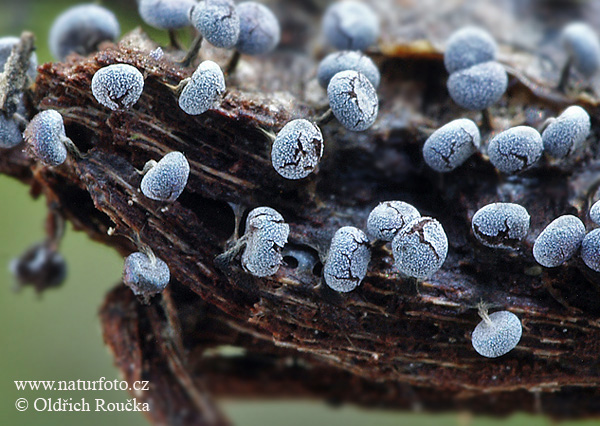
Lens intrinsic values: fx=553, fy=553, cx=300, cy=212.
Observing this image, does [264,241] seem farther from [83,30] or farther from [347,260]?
[83,30]

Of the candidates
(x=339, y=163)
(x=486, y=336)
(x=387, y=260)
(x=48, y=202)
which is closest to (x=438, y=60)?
(x=339, y=163)

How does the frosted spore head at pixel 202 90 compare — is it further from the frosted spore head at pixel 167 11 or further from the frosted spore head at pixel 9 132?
the frosted spore head at pixel 9 132

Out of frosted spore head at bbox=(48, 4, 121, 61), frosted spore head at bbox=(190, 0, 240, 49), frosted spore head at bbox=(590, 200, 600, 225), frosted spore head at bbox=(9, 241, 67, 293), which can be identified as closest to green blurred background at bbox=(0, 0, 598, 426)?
frosted spore head at bbox=(9, 241, 67, 293)

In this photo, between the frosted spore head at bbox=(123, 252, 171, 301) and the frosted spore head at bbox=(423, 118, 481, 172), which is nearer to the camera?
the frosted spore head at bbox=(123, 252, 171, 301)

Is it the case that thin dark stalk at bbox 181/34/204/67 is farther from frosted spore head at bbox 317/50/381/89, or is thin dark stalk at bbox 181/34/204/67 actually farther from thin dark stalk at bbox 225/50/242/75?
frosted spore head at bbox 317/50/381/89

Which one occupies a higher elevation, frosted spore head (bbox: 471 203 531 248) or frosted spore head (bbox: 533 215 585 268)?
frosted spore head (bbox: 471 203 531 248)

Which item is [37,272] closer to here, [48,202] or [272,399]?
[48,202]

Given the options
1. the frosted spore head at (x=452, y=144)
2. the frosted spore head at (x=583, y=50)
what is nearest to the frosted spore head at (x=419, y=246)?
the frosted spore head at (x=452, y=144)
